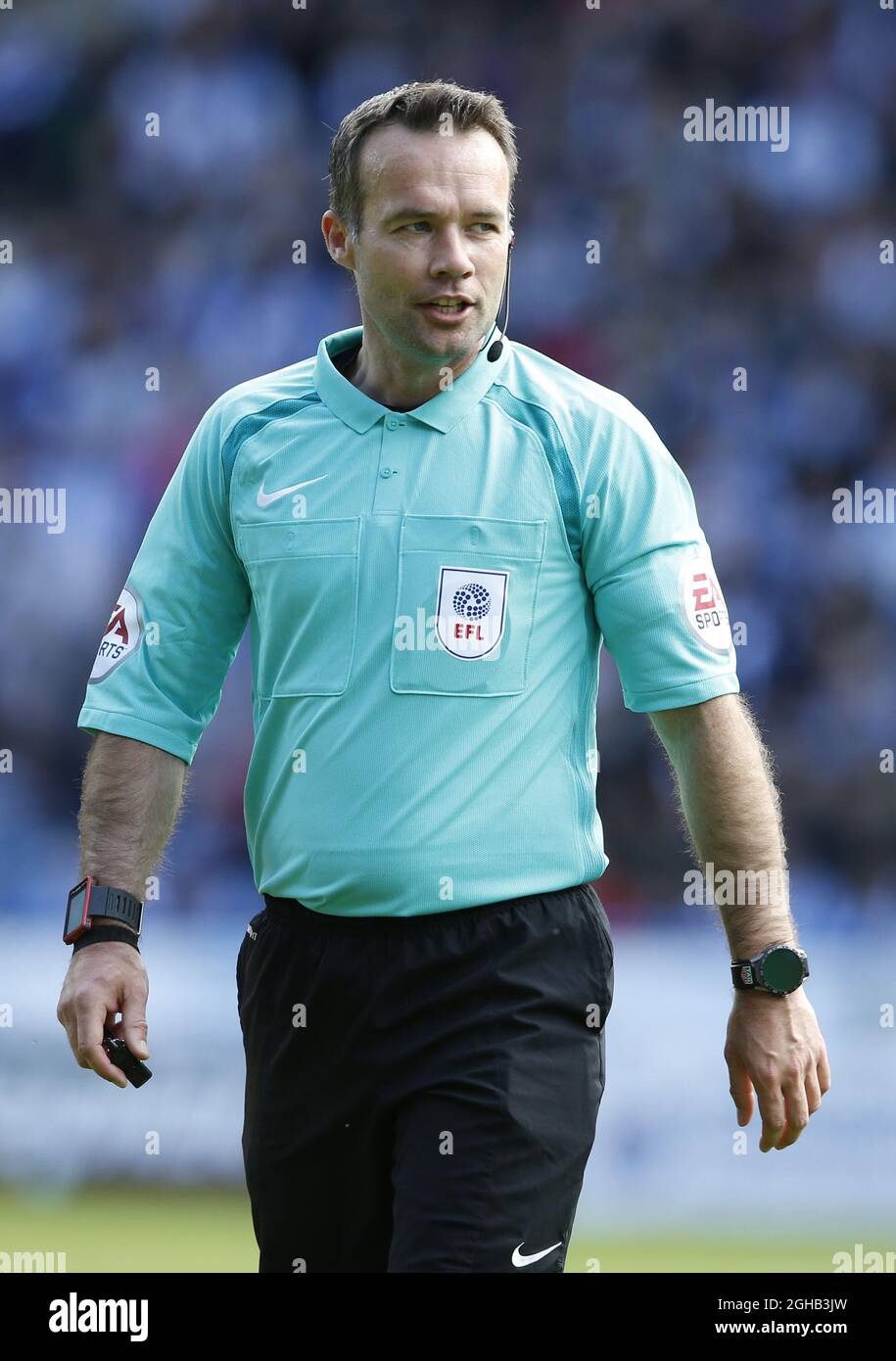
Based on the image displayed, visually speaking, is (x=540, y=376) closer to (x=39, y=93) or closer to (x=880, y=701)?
(x=880, y=701)

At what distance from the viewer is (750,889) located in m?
2.79

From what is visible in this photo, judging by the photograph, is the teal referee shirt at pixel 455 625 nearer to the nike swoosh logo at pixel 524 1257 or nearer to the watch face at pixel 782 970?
the watch face at pixel 782 970

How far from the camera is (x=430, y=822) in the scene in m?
2.76

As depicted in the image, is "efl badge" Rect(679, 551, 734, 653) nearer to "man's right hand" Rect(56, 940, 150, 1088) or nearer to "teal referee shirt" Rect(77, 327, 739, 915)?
"teal referee shirt" Rect(77, 327, 739, 915)

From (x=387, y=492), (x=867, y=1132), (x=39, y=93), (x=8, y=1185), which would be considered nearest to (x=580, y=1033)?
(x=387, y=492)

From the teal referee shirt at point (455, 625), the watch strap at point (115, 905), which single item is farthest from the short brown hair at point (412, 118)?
the watch strap at point (115, 905)

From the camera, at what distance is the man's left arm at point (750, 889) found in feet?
8.89

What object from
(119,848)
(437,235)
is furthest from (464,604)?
(119,848)

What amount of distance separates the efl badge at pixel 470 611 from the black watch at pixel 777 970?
0.61 meters

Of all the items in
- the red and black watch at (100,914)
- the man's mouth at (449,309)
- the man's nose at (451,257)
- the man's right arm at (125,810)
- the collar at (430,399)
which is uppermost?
the man's nose at (451,257)

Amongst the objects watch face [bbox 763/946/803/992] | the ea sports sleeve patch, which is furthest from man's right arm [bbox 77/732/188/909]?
watch face [bbox 763/946/803/992]

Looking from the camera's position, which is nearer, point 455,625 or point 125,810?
point 455,625

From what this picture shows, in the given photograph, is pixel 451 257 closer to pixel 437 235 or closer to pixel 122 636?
pixel 437 235

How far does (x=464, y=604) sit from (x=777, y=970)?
0.71 meters
